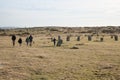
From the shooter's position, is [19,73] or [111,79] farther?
[19,73]

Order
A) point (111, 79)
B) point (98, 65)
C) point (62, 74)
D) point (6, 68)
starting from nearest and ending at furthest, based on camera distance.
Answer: point (111, 79), point (62, 74), point (6, 68), point (98, 65)

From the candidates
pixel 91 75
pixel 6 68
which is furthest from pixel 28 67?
pixel 91 75

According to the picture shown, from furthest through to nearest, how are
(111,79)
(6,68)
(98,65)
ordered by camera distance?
(98,65), (6,68), (111,79)

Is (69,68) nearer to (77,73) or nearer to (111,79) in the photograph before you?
(77,73)

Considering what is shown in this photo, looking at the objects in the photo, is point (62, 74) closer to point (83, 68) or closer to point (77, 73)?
point (77, 73)

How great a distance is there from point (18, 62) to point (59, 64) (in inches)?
149

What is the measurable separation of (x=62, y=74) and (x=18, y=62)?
6.60 m

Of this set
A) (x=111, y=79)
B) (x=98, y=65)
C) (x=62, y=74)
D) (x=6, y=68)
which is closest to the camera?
(x=111, y=79)

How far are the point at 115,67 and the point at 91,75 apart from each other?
4067 millimetres

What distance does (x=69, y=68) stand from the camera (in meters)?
23.2

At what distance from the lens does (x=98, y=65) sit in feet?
81.2

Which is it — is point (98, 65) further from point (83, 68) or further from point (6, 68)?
point (6, 68)

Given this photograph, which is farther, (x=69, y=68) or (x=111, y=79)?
(x=69, y=68)

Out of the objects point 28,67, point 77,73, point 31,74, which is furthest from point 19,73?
point 77,73
